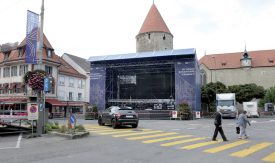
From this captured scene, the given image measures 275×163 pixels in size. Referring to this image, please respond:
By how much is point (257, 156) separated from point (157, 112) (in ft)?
93.8

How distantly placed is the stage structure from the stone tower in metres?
33.5

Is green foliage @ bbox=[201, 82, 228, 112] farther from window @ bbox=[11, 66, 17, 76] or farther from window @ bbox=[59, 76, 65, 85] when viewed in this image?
window @ bbox=[11, 66, 17, 76]

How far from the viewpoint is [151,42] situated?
7838cm

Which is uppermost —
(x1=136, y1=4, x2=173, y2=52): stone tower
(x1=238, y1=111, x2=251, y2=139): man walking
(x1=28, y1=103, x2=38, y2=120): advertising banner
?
(x1=136, y1=4, x2=173, y2=52): stone tower

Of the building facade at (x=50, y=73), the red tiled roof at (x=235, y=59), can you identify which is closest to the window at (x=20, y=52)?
the building facade at (x=50, y=73)

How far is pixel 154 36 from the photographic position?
257 ft

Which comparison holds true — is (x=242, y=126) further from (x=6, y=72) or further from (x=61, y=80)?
(x=6, y=72)

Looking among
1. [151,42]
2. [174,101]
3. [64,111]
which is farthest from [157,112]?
[151,42]

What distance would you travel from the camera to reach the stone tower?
Result: 78.2 meters

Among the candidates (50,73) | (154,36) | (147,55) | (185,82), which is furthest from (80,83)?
(185,82)

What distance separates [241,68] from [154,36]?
32773mm

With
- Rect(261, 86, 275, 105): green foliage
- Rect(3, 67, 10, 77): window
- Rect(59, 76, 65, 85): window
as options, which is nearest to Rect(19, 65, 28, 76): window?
Rect(3, 67, 10, 77): window

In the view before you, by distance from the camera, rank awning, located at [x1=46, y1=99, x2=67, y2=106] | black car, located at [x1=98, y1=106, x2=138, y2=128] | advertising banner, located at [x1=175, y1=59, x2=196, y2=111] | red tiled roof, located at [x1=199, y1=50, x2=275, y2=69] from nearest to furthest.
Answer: black car, located at [x1=98, y1=106, x2=138, y2=128] < advertising banner, located at [x1=175, y1=59, x2=196, y2=111] < awning, located at [x1=46, y1=99, x2=67, y2=106] < red tiled roof, located at [x1=199, y1=50, x2=275, y2=69]

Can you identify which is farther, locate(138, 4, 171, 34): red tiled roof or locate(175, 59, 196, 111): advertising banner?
locate(138, 4, 171, 34): red tiled roof
